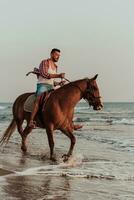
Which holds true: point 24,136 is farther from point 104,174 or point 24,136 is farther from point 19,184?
point 19,184

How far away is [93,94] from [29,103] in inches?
72.6

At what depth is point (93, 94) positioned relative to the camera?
1119 cm

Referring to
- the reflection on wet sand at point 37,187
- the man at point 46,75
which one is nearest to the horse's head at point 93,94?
the man at point 46,75

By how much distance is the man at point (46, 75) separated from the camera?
11508 millimetres

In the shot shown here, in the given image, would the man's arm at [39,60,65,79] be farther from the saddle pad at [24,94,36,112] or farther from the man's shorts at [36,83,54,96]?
the saddle pad at [24,94,36,112]

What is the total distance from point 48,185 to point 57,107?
4.06 metres

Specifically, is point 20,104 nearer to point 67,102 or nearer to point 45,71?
point 45,71

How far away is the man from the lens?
453 inches

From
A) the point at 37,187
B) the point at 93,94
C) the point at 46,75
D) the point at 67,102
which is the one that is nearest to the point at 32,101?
the point at 46,75

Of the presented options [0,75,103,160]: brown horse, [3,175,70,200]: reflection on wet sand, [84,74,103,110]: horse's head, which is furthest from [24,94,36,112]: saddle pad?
[3,175,70,200]: reflection on wet sand

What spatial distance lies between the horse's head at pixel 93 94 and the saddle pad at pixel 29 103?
1492mm

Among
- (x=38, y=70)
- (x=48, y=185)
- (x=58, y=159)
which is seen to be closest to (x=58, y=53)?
(x=38, y=70)

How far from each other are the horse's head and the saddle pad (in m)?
1.49

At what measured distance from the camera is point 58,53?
11492mm
